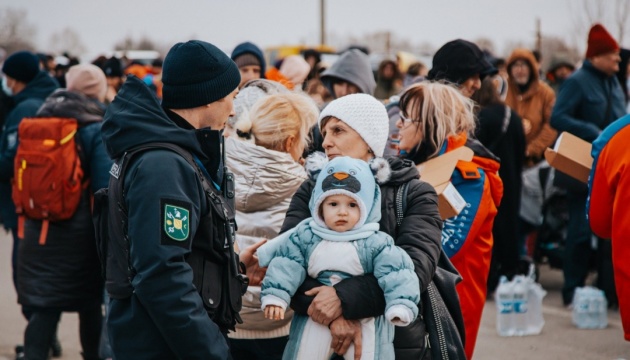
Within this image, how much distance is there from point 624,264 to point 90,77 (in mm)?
3674

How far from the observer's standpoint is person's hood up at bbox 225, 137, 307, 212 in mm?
4059

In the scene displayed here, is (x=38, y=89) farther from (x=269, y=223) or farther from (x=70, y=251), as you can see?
(x=269, y=223)

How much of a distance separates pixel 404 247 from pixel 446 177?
0.93m

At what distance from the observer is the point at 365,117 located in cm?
364

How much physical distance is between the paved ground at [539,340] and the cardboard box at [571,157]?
1.75 metres

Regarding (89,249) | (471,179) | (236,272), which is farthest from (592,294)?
(236,272)

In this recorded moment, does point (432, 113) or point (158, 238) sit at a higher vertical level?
point (158, 238)

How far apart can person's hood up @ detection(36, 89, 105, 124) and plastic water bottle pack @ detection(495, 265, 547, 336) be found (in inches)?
133

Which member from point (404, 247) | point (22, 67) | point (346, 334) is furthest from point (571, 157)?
point (22, 67)

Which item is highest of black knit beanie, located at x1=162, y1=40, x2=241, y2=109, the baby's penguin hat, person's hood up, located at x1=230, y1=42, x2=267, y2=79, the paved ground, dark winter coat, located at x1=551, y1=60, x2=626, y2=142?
black knit beanie, located at x1=162, y1=40, x2=241, y2=109

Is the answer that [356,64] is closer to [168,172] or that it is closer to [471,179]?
[471,179]

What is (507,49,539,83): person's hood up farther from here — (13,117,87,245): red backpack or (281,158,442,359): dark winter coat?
(281,158,442,359): dark winter coat

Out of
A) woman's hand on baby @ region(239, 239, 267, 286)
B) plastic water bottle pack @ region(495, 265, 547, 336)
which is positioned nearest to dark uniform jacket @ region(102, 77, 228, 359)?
woman's hand on baby @ region(239, 239, 267, 286)

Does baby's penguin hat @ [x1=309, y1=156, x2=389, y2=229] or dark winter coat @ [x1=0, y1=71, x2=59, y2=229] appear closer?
baby's penguin hat @ [x1=309, y1=156, x2=389, y2=229]
